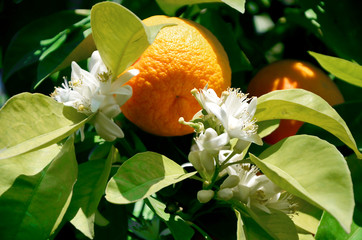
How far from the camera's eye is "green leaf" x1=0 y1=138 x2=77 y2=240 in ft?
2.03

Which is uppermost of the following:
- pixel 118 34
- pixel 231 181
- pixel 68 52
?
pixel 118 34

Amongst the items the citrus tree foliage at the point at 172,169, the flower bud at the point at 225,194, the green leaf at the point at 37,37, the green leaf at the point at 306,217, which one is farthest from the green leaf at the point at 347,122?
the green leaf at the point at 37,37

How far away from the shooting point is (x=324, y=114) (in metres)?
0.60

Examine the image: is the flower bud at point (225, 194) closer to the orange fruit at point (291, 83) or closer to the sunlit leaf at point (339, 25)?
the orange fruit at point (291, 83)

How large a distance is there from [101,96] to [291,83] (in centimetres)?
42

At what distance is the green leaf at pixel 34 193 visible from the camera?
0.62m

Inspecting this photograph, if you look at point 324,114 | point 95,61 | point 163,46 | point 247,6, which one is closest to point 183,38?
→ point 163,46

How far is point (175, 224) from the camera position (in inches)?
26.3

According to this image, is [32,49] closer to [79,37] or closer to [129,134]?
[79,37]

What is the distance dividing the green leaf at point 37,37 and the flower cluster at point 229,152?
17.4 inches

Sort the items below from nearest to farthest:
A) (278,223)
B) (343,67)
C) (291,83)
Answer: (278,223)
(343,67)
(291,83)

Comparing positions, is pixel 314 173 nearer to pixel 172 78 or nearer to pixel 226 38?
pixel 172 78

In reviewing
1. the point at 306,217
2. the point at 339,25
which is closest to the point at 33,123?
the point at 306,217

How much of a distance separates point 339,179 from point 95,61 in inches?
15.8
